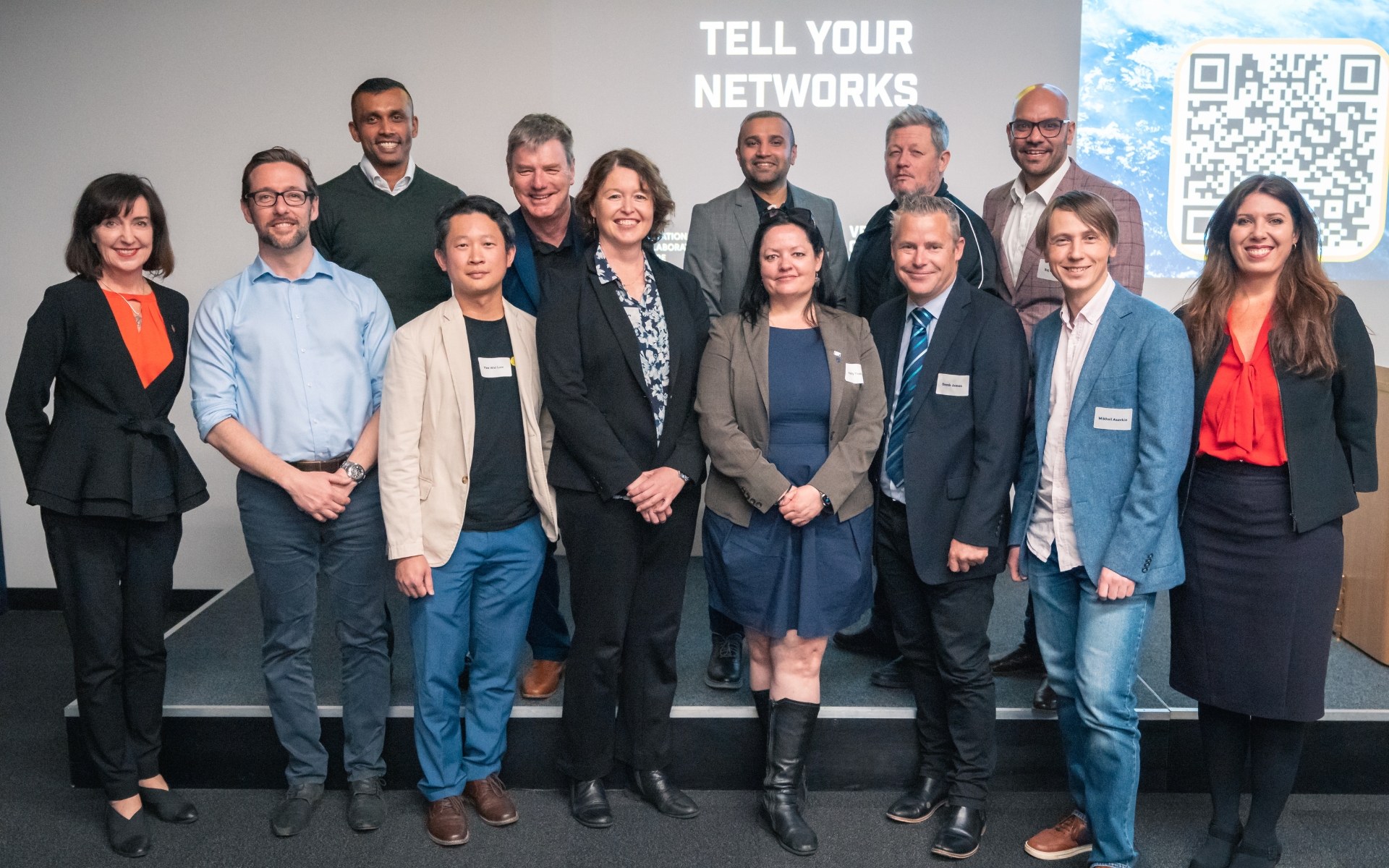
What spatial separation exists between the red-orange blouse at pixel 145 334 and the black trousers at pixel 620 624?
1109mm

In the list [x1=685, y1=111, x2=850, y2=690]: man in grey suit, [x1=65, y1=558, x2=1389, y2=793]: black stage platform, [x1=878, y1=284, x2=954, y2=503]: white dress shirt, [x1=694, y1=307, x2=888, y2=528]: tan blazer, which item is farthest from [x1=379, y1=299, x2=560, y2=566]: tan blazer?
[x1=878, y1=284, x2=954, y2=503]: white dress shirt

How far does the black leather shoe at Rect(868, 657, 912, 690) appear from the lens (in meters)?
3.16

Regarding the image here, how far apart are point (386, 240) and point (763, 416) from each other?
4.52ft

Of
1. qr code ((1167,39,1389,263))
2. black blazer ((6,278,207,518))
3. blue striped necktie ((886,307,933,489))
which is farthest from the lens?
qr code ((1167,39,1389,263))

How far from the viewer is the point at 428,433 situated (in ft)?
8.49

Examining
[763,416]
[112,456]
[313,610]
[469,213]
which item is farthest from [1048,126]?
[112,456]

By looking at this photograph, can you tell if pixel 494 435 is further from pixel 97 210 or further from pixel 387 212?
pixel 97 210

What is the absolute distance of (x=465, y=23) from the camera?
177 inches

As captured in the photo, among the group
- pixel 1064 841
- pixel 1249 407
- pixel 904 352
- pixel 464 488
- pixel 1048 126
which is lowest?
pixel 1064 841

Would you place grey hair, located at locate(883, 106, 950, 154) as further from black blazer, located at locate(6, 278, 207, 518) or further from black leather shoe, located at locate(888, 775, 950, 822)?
black blazer, located at locate(6, 278, 207, 518)

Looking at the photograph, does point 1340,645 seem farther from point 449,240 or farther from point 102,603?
point 102,603

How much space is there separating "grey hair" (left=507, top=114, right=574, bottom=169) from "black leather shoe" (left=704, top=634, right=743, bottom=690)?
1585 millimetres

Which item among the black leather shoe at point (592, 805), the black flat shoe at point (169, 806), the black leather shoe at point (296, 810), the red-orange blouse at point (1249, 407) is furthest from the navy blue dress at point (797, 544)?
the black flat shoe at point (169, 806)

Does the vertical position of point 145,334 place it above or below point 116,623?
above
